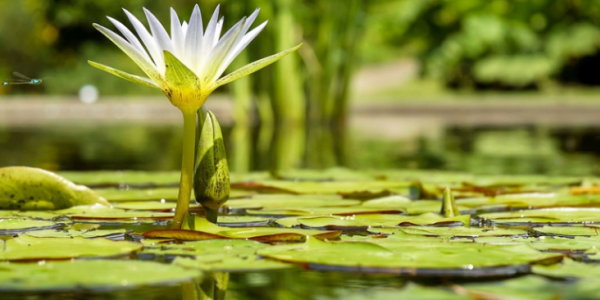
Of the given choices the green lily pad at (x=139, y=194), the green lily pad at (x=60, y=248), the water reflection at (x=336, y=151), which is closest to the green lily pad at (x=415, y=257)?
the green lily pad at (x=60, y=248)

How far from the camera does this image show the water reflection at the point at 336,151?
4.25 m

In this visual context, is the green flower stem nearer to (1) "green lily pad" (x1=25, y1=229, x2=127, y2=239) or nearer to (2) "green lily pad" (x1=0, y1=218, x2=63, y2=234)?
(1) "green lily pad" (x1=25, y1=229, x2=127, y2=239)

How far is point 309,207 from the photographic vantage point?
2250 mm

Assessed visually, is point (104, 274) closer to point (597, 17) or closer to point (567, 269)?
point (567, 269)

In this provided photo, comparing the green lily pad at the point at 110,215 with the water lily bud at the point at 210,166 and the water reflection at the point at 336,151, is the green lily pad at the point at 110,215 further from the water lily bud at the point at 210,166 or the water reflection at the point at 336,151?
the water reflection at the point at 336,151

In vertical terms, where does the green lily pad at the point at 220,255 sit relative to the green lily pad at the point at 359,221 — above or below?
below

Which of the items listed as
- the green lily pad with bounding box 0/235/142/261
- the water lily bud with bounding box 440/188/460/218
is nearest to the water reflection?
the water lily bud with bounding box 440/188/460/218

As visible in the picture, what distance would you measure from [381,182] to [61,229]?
134cm

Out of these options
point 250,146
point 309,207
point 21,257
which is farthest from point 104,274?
point 250,146

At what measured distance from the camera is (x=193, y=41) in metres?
1.65

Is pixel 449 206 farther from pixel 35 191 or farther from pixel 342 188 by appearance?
pixel 35 191

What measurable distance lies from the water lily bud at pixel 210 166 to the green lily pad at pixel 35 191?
509 mm

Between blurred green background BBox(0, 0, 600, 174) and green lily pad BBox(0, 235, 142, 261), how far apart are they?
2.51 m

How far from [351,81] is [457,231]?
7759 mm
